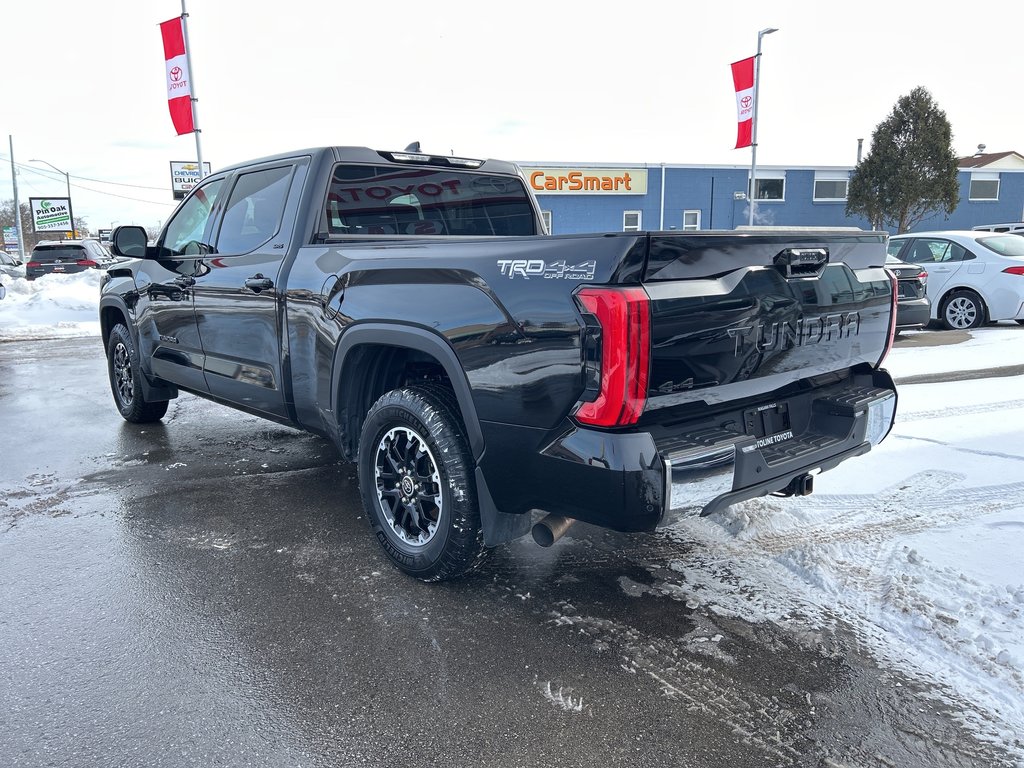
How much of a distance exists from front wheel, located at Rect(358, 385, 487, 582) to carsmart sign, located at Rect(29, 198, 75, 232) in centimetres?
5197

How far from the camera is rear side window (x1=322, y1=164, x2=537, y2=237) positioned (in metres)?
4.18

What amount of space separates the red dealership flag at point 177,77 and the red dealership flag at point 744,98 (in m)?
13.7

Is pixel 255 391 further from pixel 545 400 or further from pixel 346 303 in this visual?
pixel 545 400

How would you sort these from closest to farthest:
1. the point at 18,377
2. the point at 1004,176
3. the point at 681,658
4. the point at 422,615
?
the point at 681,658 < the point at 422,615 < the point at 18,377 < the point at 1004,176

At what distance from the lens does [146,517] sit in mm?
4332

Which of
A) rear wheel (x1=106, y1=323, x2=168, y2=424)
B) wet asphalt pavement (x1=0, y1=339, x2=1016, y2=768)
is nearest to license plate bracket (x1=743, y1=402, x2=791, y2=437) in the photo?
wet asphalt pavement (x1=0, y1=339, x2=1016, y2=768)

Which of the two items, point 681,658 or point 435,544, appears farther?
point 435,544

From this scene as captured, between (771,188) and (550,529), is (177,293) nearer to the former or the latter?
(550,529)

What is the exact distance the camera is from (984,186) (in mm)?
34531

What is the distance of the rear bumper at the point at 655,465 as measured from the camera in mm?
2518

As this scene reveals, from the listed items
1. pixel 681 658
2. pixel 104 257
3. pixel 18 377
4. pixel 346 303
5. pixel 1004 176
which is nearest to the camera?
pixel 681 658

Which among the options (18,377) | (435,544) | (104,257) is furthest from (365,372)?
(104,257)

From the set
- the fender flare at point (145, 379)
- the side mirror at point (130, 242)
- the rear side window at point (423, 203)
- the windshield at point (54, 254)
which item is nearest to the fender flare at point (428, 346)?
the rear side window at point (423, 203)

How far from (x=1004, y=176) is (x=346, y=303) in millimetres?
39331
